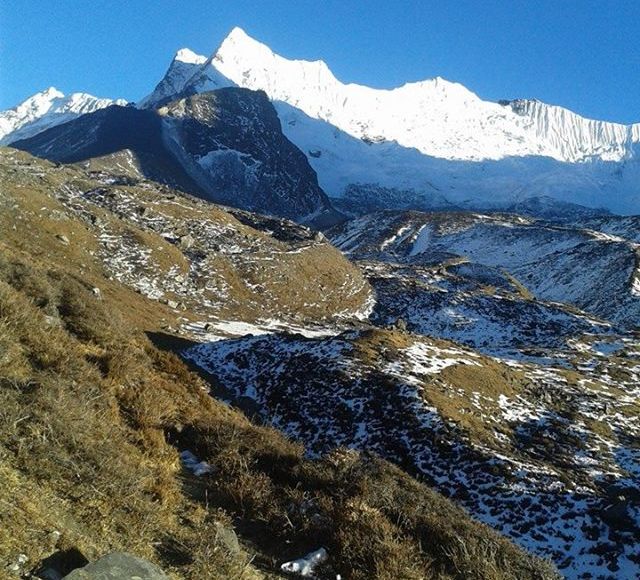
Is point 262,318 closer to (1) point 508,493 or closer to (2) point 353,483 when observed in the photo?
(1) point 508,493

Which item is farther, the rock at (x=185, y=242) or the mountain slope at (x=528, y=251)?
the mountain slope at (x=528, y=251)

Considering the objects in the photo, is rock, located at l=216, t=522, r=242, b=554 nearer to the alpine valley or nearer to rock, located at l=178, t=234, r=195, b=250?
the alpine valley

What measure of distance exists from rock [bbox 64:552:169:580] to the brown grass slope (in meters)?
0.42

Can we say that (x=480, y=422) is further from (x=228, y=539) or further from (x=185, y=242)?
(x=185, y=242)

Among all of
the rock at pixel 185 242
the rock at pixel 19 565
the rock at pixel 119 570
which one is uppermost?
the rock at pixel 185 242

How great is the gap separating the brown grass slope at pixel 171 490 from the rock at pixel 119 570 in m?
0.42

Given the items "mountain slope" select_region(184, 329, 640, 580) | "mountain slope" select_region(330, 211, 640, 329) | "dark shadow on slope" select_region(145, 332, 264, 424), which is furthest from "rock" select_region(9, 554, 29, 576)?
"mountain slope" select_region(330, 211, 640, 329)

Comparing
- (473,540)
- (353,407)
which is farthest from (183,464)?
(353,407)

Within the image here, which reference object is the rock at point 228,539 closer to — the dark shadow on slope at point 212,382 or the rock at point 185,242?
the dark shadow on slope at point 212,382

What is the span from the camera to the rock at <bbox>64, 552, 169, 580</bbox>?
5.50m

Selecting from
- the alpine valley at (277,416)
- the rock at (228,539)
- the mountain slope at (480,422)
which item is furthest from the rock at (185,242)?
the rock at (228,539)

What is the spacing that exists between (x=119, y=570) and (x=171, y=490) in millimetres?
2585

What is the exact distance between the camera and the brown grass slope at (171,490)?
6723 millimetres

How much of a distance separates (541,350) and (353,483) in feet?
132
